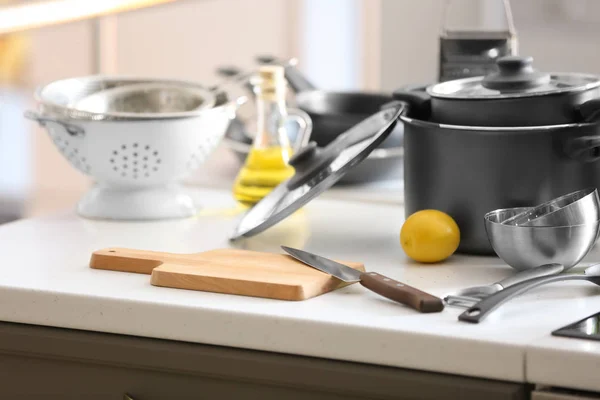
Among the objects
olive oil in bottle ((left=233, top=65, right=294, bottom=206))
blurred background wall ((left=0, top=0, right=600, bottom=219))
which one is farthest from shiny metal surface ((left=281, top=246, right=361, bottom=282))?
blurred background wall ((left=0, top=0, right=600, bottom=219))

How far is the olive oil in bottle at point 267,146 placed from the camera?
1.45 m

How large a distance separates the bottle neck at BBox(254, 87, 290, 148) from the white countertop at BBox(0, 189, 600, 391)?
0.17 m

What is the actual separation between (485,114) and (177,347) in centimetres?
43

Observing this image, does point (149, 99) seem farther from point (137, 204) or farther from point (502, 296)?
point (502, 296)

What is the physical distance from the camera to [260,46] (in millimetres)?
3891

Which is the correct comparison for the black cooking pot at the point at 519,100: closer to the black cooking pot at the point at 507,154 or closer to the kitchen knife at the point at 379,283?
the black cooking pot at the point at 507,154

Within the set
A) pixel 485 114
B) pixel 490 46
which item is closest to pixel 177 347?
pixel 485 114

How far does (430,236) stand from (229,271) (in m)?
0.23

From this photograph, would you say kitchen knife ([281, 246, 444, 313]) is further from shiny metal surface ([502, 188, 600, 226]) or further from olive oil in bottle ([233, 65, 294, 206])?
olive oil in bottle ([233, 65, 294, 206])

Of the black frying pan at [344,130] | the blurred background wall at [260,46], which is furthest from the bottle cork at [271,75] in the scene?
the blurred background wall at [260,46]

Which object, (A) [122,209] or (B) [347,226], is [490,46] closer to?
(B) [347,226]

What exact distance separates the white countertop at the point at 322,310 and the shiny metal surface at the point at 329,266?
2 cm

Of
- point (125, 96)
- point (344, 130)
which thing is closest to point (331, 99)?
point (344, 130)

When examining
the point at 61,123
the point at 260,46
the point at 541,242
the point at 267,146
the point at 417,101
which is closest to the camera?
the point at 541,242
